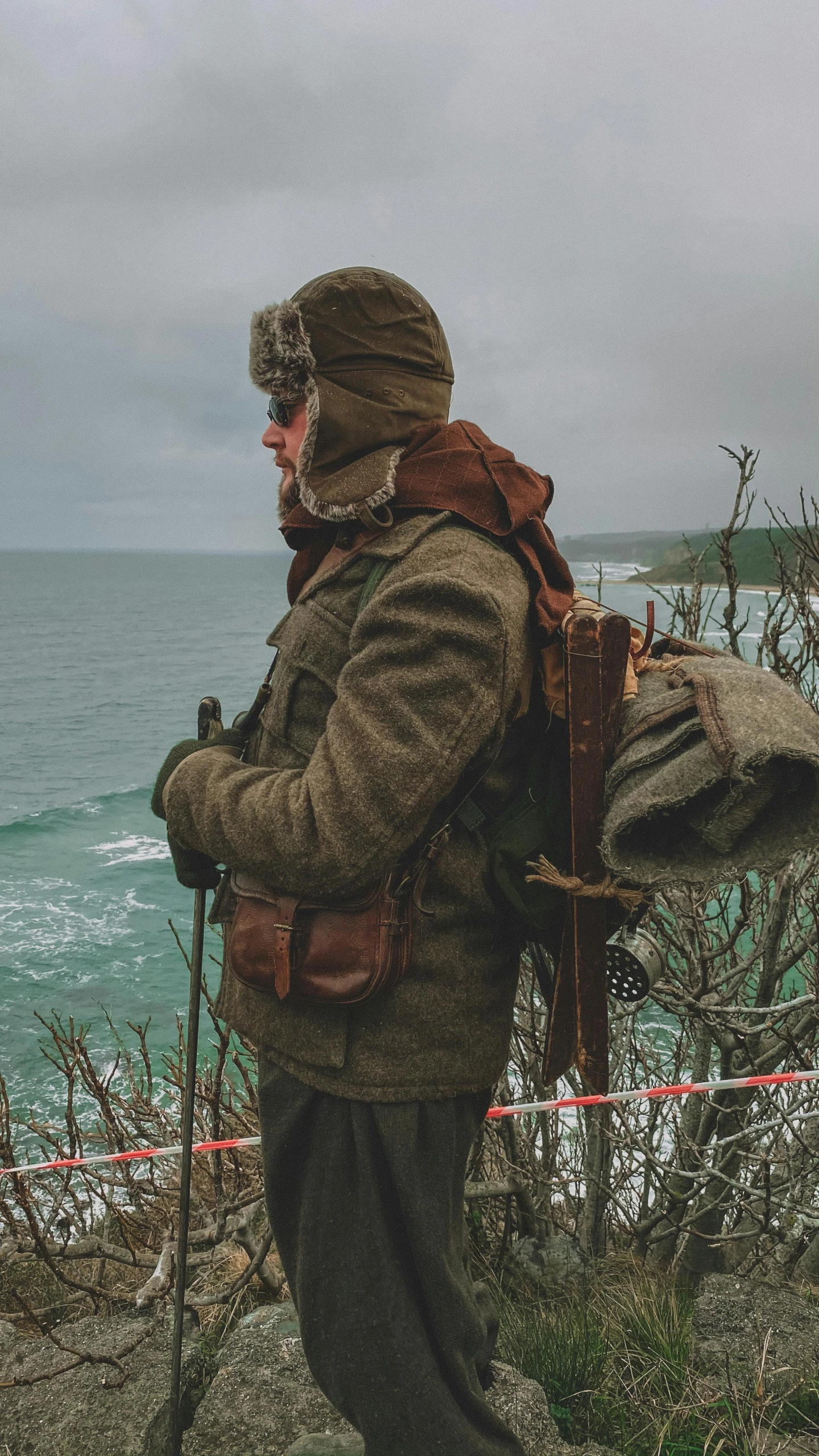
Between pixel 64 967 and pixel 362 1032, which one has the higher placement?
pixel 362 1032

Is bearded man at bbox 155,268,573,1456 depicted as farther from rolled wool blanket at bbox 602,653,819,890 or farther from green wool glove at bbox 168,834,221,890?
rolled wool blanket at bbox 602,653,819,890

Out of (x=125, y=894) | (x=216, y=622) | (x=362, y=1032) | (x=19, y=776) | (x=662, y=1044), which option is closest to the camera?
(x=362, y=1032)

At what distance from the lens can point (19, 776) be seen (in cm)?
3045

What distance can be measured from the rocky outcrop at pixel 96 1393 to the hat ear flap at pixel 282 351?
2638 mm

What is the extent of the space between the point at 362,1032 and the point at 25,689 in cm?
4967

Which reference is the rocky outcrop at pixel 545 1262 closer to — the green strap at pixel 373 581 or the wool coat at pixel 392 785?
the wool coat at pixel 392 785

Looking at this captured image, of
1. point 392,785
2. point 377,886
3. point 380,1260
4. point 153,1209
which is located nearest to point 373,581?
point 392,785

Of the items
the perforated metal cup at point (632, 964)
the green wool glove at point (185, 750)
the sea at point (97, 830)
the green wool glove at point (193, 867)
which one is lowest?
the sea at point (97, 830)

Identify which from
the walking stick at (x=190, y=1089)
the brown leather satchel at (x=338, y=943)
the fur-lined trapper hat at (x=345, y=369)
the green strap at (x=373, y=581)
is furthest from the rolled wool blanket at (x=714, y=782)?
the walking stick at (x=190, y=1089)

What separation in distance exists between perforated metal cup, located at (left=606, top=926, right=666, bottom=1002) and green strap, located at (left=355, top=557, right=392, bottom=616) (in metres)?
0.80

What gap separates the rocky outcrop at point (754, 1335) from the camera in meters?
2.77

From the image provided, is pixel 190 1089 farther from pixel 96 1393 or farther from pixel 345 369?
pixel 345 369

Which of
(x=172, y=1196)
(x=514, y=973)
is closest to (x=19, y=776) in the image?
(x=172, y=1196)

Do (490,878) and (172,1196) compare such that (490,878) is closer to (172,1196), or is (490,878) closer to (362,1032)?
(362,1032)
